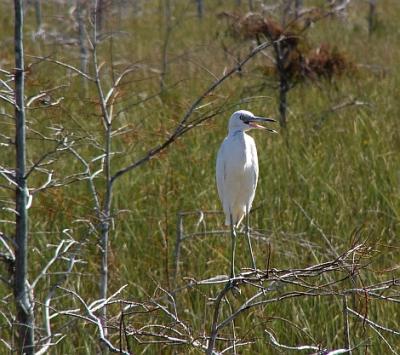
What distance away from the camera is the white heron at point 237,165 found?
6.82 ft

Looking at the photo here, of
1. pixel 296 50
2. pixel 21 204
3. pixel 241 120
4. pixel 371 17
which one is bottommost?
pixel 371 17

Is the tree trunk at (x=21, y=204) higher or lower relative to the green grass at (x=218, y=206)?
higher

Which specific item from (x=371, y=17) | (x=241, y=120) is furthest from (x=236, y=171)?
(x=371, y=17)

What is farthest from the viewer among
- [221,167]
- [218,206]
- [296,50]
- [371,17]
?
[371,17]

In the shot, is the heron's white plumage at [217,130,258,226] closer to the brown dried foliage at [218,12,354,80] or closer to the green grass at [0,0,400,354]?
the green grass at [0,0,400,354]

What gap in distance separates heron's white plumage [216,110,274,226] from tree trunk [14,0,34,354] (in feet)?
1.62

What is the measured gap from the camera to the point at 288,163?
3.96 meters

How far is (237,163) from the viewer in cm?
207

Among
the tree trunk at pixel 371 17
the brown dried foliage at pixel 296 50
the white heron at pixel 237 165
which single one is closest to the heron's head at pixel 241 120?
the white heron at pixel 237 165

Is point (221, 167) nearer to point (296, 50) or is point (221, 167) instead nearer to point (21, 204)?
point (21, 204)

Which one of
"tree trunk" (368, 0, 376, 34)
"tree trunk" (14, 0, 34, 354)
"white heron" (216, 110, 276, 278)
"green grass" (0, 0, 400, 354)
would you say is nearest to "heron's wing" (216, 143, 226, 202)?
"white heron" (216, 110, 276, 278)

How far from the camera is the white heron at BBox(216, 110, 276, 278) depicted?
2078 millimetres

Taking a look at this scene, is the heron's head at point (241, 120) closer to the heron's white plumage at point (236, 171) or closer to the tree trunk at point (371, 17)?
the heron's white plumage at point (236, 171)

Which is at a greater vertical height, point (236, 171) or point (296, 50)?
point (236, 171)
